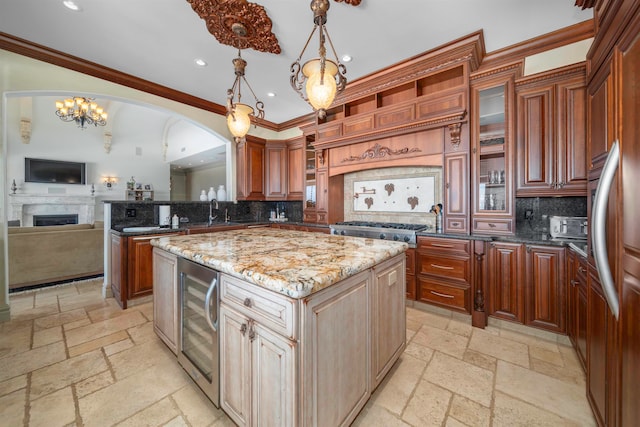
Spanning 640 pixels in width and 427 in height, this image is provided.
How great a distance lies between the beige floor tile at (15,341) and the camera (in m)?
2.08

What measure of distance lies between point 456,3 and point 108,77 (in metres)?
3.97

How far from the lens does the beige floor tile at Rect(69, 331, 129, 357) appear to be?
2086mm

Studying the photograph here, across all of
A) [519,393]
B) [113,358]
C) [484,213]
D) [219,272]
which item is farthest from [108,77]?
[519,393]

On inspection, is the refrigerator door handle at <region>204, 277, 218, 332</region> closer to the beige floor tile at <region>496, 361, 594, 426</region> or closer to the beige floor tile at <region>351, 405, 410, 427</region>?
the beige floor tile at <region>351, 405, 410, 427</region>

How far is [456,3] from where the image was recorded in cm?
207

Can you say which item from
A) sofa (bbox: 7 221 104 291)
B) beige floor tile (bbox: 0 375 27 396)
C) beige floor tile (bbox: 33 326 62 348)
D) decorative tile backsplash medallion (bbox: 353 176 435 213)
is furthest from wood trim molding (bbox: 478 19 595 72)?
sofa (bbox: 7 221 104 291)

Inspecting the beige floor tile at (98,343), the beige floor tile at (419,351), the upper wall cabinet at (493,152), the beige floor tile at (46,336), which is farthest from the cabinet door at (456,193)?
the beige floor tile at (46,336)

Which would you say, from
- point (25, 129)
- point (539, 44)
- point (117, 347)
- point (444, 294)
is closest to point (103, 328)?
point (117, 347)

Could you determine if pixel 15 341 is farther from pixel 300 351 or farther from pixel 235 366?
pixel 300 351

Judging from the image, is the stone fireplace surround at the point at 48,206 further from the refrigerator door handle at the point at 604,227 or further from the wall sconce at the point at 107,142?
the refrigerator door handle at the point at 604,227

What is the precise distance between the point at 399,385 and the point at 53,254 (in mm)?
4839

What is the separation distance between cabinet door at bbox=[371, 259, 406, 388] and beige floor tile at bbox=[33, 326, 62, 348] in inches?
112

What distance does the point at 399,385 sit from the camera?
1.69 metres

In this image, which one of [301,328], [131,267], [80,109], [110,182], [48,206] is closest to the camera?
[301,328]
